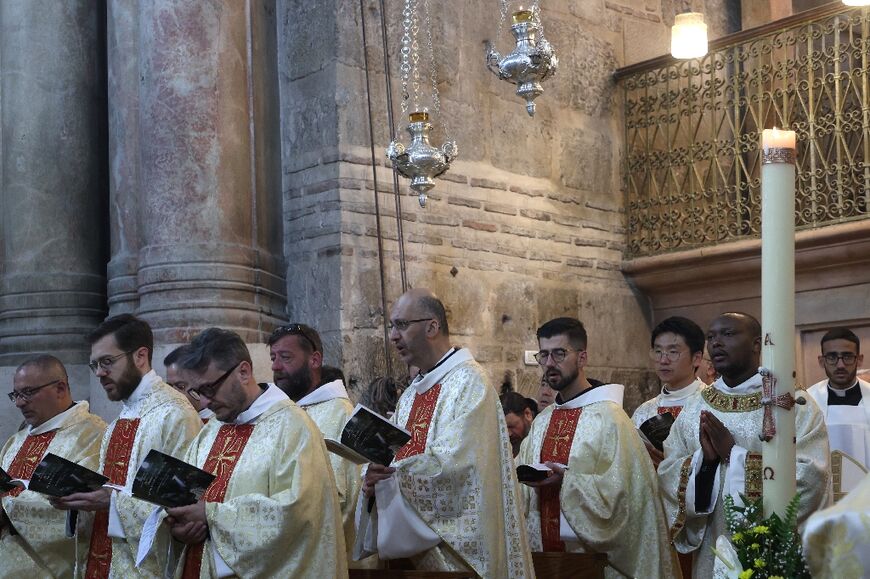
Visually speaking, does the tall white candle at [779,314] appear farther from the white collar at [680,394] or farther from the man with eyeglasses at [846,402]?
the man with eyeglasses at [846,402]

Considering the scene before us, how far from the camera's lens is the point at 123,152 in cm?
855

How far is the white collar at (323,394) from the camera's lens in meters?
6.09

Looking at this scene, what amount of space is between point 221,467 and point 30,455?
1.84 metres

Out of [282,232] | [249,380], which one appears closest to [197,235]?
[282,232]

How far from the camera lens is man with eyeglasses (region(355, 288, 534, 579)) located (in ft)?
15.5

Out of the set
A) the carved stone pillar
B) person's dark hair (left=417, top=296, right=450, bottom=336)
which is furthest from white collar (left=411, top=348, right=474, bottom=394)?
the carved stone pillar

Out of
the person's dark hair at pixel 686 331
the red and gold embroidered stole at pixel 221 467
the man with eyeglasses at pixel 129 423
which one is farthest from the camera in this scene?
the person's dark hair at pixel 686 331

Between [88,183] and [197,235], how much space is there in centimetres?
126

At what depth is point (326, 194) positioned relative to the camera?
8609 millimetres

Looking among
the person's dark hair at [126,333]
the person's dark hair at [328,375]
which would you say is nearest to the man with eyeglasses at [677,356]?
the person's dark hair at [328,375]

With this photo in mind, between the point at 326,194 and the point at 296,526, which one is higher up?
the point at 326,194

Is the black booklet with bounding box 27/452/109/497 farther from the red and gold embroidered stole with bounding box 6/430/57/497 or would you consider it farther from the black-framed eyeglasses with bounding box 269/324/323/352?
the black-framed eyeglasses with bounding box 269/324/323/352

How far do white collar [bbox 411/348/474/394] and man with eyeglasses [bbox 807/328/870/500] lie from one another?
8.80 feet

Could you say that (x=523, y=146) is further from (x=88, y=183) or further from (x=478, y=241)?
(x=88, y=183)
